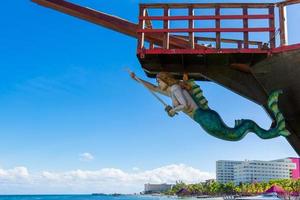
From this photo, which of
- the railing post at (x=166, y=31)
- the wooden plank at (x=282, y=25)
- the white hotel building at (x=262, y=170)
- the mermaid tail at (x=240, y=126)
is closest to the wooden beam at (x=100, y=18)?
the railing post at (x=166, y=31)

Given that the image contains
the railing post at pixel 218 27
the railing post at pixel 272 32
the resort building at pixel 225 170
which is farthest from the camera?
the resort building at pixel 225 170

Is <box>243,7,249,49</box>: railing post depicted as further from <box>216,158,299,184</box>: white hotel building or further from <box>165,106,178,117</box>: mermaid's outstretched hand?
<box>216,158,299,184</box>: white hotel building

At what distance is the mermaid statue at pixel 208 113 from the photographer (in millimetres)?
8273

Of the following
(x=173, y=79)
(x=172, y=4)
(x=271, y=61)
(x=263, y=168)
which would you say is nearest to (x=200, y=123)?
(x=173, y=79)

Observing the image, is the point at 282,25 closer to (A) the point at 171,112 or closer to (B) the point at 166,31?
(B) the point at 166,31

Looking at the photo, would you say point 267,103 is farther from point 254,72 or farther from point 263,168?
point 263,168

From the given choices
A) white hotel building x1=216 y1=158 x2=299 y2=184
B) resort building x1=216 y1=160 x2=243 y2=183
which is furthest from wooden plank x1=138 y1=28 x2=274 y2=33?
resort building x1=216 y1=160 x2=243 y2=183

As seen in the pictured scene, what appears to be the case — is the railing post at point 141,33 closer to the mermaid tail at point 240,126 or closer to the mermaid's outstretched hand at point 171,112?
the mermaid's outstretched hand at point 171,112

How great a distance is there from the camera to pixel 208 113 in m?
8.36

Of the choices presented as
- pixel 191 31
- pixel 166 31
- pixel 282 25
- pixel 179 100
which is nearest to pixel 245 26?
pixel 282 25

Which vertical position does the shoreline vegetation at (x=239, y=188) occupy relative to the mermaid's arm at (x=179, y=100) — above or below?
below

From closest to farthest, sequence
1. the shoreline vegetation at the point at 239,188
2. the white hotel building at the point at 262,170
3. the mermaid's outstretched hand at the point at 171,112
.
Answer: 1. the mermaid's outstretched hand at the point at 171,112
2. the shoreline vegetation at the point at 239,188
3. the white hotel building at the point at 262,170

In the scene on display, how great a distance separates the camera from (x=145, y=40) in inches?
358

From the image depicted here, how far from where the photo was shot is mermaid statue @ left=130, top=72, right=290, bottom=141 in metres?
8.27
